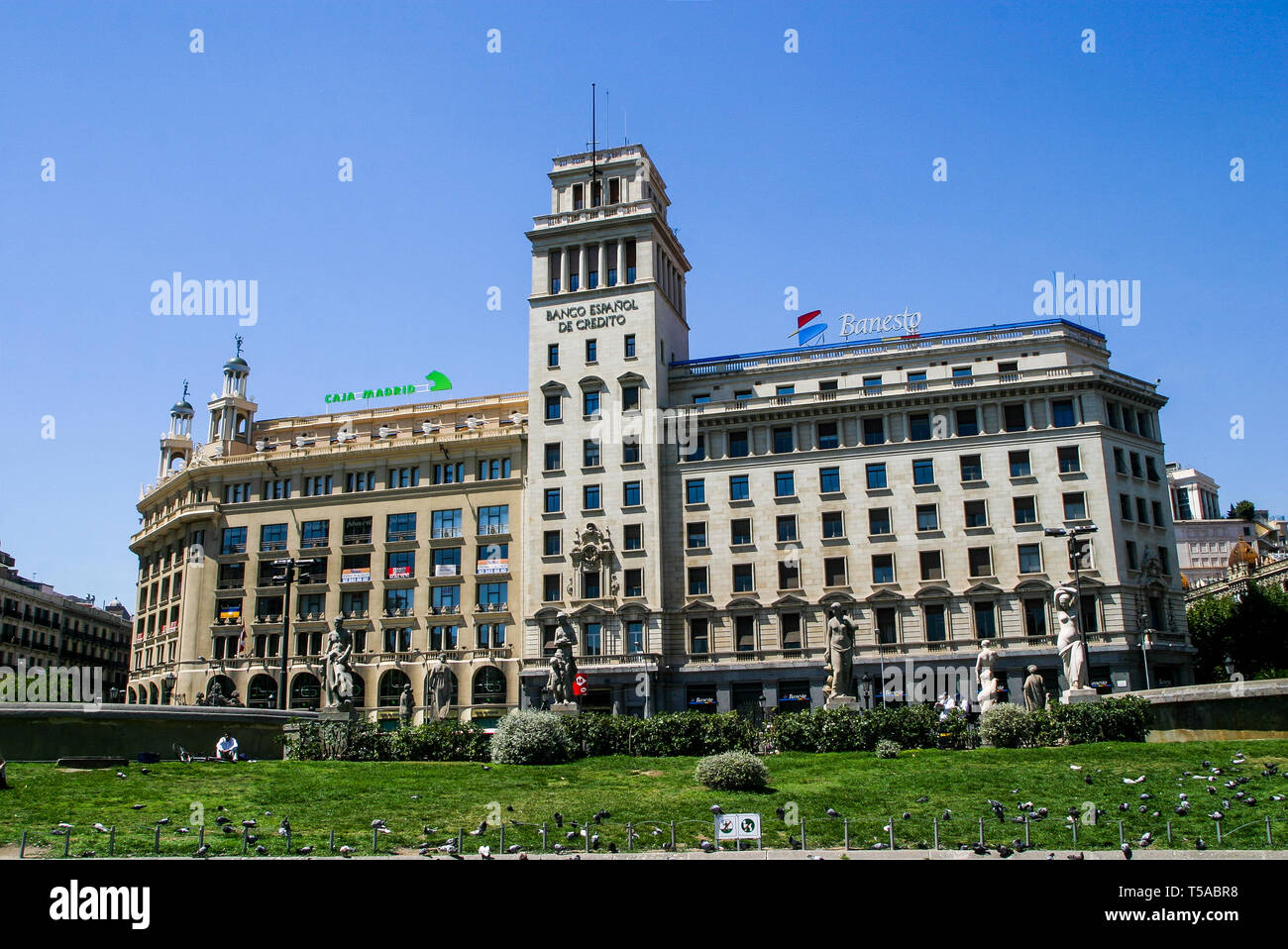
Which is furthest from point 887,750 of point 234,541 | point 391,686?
point 234,541

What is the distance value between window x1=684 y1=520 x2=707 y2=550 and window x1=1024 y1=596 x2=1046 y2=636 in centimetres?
1911

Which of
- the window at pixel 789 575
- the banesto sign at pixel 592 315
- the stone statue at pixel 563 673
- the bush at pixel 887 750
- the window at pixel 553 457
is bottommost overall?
the bush at pixel 887 750

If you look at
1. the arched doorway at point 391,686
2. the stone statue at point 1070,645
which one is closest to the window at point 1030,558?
the stone statue at point 1070,645

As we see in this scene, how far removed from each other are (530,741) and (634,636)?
31641mm

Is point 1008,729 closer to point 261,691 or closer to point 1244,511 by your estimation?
point 261,691

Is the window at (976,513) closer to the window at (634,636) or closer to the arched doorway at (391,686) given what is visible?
the window at (634,636)

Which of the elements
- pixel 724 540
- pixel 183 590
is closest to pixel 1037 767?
pixel 724 540

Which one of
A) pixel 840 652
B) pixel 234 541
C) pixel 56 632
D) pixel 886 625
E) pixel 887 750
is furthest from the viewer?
pixel 56 632

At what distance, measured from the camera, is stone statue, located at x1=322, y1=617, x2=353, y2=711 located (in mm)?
39125

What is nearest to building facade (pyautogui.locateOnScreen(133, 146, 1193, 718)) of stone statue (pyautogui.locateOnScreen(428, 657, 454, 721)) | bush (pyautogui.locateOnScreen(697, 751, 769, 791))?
stone statue (pyautogui.locateOnScreen(428, 657, 454, 721))

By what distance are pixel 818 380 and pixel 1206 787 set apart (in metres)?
49.0

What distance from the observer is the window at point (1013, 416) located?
6469cm

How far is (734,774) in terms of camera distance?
26.1m

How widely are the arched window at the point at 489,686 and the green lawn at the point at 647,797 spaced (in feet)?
121
